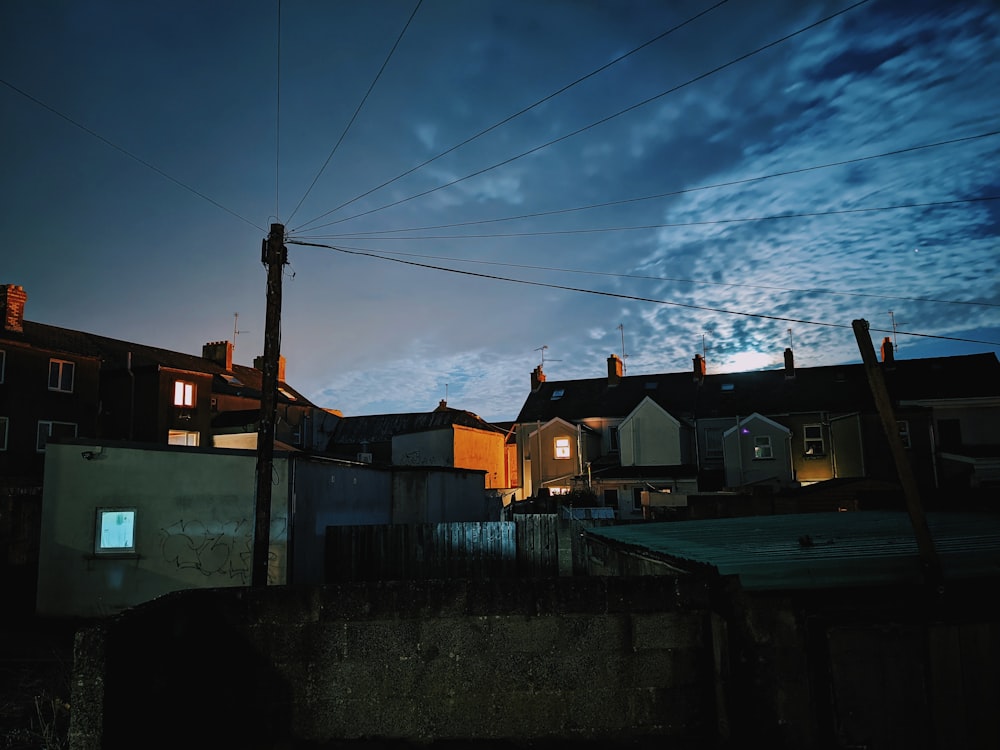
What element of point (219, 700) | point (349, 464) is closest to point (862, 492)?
point (349, 464)

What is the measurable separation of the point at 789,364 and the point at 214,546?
37465 mm

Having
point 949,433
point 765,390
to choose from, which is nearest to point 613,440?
point 765,390

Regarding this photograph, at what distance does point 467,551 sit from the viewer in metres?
16.3

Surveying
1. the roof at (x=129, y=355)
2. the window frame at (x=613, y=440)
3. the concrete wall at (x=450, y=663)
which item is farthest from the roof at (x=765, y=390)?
the concrete wall at (x=450, y=663)

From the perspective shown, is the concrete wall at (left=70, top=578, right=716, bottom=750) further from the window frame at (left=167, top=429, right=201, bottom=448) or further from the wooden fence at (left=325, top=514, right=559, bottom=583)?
the window frame at (left=167, top=429, right=201, bottom=448)

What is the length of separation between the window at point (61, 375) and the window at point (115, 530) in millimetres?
20067

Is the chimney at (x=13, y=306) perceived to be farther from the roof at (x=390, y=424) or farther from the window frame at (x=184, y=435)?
the roof at (x=390, y=424)

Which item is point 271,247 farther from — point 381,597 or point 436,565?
point 436,565

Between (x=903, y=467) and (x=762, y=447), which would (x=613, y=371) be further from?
(x=903, y=467)

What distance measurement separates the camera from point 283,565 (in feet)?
48.2

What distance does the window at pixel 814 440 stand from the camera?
3688 centimetres

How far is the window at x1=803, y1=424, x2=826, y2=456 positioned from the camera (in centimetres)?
3688

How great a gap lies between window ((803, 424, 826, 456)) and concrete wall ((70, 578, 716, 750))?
3504 cm

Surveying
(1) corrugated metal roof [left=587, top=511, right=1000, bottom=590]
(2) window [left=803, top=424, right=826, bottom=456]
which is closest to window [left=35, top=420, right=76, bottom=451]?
(1) corrugated metal roof [left=587, top=511, right=1000, bottom=590]
